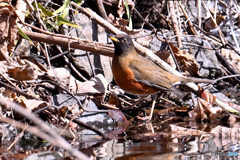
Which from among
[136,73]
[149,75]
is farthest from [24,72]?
[149,75]

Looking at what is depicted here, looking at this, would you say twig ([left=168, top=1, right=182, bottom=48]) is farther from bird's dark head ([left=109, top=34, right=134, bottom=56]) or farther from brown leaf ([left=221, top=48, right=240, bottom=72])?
bird's dark head ([left=109, top=34, right=134, bottom=56])

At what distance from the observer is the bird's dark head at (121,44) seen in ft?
17.9

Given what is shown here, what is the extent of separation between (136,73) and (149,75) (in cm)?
23

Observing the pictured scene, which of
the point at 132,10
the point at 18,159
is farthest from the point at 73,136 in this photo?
the point at 132,10

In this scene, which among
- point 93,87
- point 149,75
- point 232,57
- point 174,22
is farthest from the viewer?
point 232,57

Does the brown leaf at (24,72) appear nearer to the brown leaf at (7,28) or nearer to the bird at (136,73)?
the brown leaf at (7,28)

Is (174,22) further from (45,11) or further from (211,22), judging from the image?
(45,11)

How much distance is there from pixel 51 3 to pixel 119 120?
254cm

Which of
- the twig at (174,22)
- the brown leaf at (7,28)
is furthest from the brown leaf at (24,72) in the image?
the twig at (174,22)

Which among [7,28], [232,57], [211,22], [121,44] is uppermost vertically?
[211,22]

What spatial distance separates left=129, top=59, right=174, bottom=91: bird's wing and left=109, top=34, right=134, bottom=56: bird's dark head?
0.22 m

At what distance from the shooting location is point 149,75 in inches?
213

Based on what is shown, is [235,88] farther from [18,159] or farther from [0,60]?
[18,159]

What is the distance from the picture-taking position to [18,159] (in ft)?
8.70
